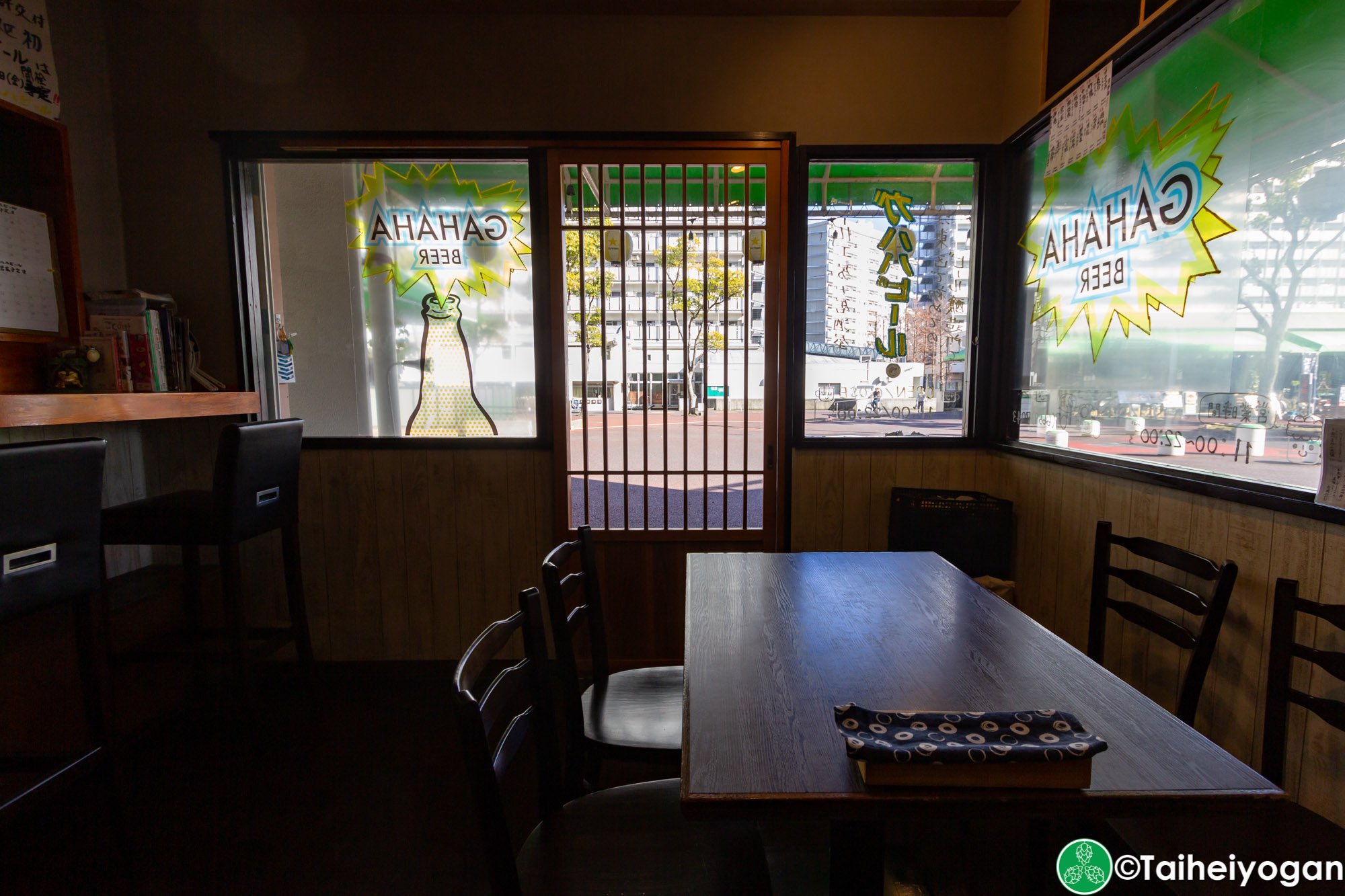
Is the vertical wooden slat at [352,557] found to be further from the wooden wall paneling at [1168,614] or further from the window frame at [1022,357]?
the wooden wall paneling at [1168,614]

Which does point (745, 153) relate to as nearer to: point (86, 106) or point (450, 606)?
point (450, 606)

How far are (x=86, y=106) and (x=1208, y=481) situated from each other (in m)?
4.13

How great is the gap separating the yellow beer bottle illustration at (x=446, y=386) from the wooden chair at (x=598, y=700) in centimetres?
127

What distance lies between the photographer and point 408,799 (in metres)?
1.92

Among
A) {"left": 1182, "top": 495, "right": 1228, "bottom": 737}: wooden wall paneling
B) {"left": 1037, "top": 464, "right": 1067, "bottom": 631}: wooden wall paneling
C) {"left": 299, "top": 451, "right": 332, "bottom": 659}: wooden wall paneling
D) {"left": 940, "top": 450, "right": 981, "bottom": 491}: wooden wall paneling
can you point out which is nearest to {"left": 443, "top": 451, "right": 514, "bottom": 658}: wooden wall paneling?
{"left": 299, "top": 451, "right": 332, "bottom": 659}: wooden wall paneling

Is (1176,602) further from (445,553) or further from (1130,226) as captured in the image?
(445,553)

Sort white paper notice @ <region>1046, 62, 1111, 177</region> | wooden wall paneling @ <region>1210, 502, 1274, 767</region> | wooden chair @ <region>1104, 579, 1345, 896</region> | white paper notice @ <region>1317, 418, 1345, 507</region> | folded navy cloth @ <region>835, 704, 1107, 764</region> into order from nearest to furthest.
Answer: folded navy cloth @ <region>835, 704, 1107, 764</region> < wooden chair @ <region>1104, 579, 1345, 896</region> < white paper notice @ <region>1317, 418, 1345, 507</region> < wooden wall paneling @ <region>1210, 502, 1274, 767</region> < white paper notice @ <region>1046, 62, 1111, 177</region>

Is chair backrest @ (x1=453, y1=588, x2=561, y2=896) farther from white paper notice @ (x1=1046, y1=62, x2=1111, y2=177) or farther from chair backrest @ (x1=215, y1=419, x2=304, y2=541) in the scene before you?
white paper notice @ (x1=1046, y1=62, x2=1111, y2=177)

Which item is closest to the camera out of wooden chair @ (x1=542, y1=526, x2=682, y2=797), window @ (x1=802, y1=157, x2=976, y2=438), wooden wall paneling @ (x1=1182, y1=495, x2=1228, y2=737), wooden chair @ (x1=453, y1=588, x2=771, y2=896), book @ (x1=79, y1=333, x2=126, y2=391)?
wooden chair @ (x1=453, y1=588, x2=771, y2=896)

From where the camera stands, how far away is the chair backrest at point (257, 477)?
1.99m

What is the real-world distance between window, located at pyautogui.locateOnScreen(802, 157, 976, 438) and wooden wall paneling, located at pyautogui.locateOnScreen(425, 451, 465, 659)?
162 cm

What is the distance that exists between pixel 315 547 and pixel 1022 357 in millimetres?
3183

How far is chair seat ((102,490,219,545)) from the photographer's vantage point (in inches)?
79.3

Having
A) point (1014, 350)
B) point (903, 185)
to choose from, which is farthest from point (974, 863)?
point (903, 185)
